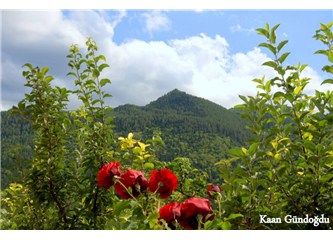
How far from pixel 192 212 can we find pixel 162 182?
1.23ft

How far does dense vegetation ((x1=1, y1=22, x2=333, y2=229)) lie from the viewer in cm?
200

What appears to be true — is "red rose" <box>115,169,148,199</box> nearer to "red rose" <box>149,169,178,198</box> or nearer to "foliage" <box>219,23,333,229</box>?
"red rose" <box>149,169,178,198</box>

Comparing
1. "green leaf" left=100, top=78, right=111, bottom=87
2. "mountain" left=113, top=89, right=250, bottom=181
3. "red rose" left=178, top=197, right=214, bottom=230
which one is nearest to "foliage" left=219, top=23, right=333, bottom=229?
"red rose" left=178, top=197, right=214, bottom=230

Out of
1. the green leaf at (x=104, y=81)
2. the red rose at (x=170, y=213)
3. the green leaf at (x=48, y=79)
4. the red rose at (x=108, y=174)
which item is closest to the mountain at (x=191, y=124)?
the green leaf at (x=104, y=81)

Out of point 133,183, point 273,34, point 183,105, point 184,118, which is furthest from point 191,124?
point 133,183

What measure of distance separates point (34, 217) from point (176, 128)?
122 metres

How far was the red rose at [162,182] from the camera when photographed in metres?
1.98

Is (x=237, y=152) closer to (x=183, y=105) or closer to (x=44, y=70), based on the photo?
(x=44, y=70)

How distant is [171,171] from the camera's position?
8.35 ft

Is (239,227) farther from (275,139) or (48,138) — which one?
(48,138)

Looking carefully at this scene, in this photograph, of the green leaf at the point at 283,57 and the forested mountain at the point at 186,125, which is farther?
the forested mountain at the point at 186,125

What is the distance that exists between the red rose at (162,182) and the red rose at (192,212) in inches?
13.2

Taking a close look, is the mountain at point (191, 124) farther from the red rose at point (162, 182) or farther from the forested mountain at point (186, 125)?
the red rose at point (162, 182)

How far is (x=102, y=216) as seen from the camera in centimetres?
273
